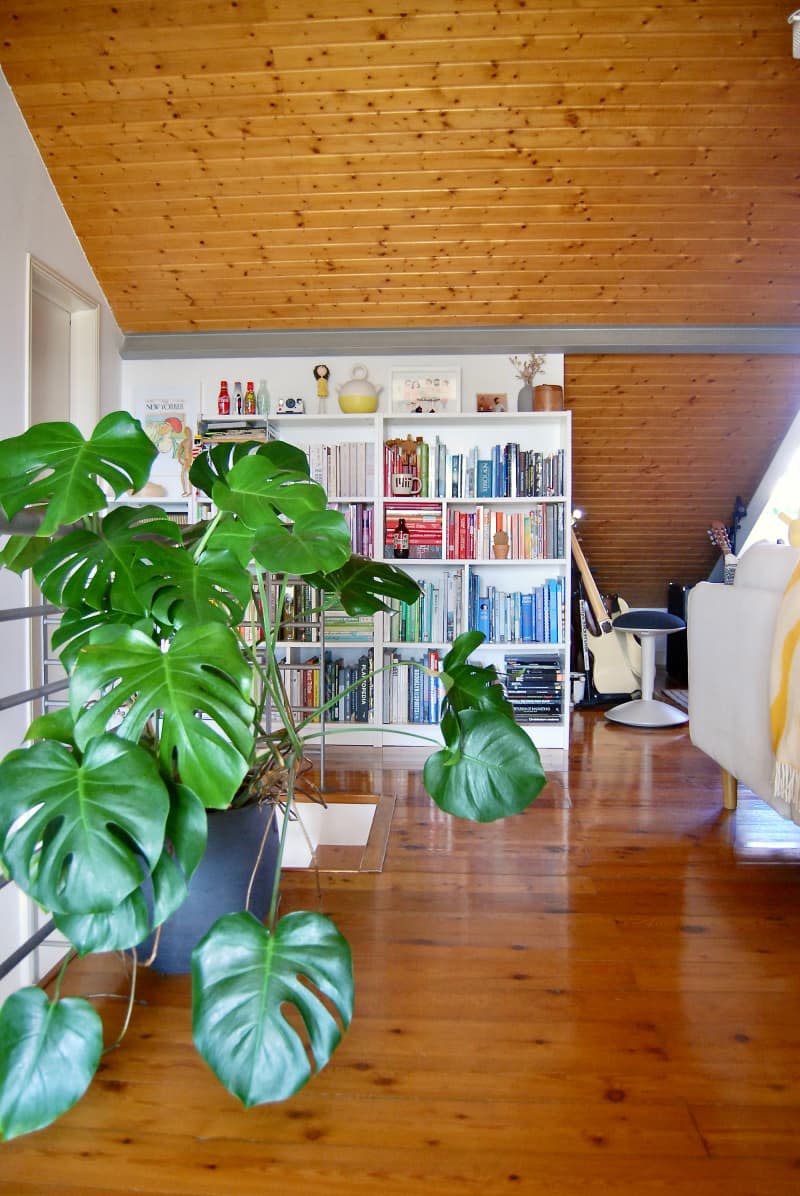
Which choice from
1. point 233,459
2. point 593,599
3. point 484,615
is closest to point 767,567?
point 233,459

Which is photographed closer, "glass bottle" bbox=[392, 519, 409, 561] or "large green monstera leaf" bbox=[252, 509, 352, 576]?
"large green monstera leaf" bbox=[252, 509, 352, 576]

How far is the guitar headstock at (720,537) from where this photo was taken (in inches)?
209

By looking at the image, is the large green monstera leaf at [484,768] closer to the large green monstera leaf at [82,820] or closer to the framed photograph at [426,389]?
the large green monstera leaf at [82,820]

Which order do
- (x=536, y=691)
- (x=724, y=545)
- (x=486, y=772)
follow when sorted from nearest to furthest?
(x=486, y=772) → (x=536, y=691) → (x=724, y=545)

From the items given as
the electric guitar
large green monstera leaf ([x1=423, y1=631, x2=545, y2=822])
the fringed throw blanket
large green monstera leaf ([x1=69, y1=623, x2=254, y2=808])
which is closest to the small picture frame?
the electric guitar

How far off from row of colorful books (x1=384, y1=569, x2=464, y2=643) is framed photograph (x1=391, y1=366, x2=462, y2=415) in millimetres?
855

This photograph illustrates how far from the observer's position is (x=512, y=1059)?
134cm

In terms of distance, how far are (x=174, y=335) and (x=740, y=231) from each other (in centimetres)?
269

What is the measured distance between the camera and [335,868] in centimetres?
216

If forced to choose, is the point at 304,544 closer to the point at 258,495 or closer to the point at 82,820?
the point at 258,495

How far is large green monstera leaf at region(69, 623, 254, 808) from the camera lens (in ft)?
3.47

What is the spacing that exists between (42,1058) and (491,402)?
3556 millimetres

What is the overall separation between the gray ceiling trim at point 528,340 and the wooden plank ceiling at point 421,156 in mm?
60

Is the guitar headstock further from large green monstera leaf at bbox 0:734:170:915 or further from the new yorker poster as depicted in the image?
large green monstera leaf at bbox 0:734:170:915
